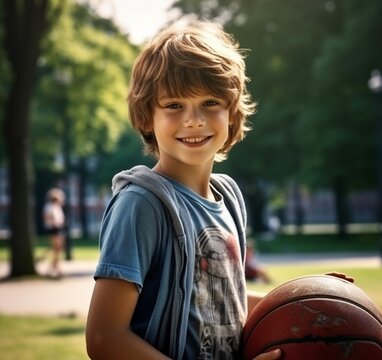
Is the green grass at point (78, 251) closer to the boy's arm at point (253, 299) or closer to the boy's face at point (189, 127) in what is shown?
the boy's arm at point (253, 299)

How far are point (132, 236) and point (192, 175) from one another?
0.44 m

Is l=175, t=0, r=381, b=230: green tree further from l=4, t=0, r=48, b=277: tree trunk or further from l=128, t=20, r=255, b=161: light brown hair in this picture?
l=128, t=20, r=255, b=161: light brown hair

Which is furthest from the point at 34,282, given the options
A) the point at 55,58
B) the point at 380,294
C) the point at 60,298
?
the point at 55,58

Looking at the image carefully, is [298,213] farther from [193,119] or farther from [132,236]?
[132,236]

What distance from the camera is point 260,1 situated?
1427 inches

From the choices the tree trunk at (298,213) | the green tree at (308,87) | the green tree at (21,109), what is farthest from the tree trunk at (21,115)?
the tree trunk at (298,213)

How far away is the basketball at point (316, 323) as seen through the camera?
274 cm

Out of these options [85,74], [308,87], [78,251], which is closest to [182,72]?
[85,74]

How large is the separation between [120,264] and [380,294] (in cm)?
1056

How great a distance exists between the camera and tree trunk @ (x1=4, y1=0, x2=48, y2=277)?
17.3m

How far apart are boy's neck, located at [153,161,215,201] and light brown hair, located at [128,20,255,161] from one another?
0.17 meters

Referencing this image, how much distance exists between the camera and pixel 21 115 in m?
17.7

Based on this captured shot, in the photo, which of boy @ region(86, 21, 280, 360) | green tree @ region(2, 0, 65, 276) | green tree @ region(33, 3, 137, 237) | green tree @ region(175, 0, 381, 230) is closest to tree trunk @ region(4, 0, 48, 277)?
green tree @ region(2, 0, 65, 276)

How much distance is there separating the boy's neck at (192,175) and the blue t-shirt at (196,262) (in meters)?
0.05
